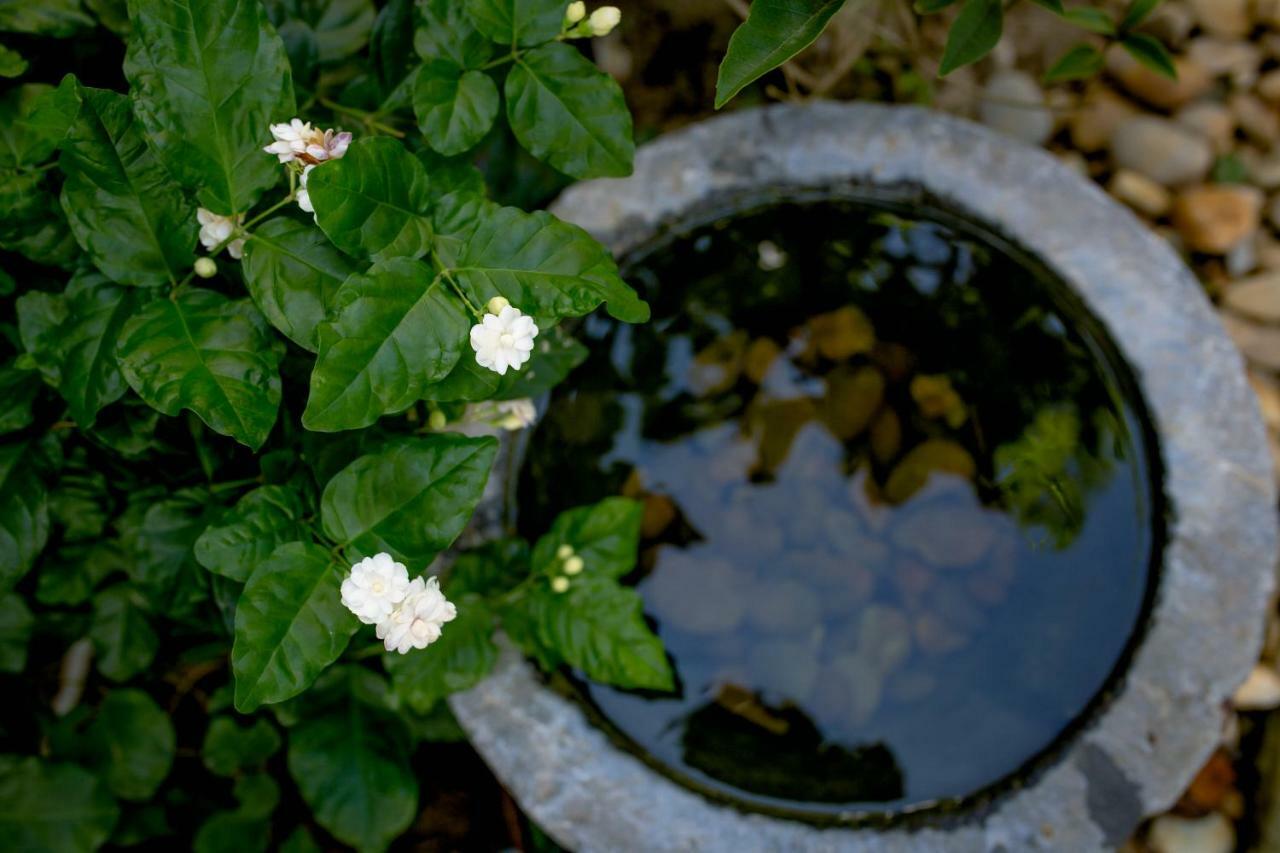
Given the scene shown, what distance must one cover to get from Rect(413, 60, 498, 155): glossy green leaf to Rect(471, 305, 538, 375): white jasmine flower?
0.81 feet

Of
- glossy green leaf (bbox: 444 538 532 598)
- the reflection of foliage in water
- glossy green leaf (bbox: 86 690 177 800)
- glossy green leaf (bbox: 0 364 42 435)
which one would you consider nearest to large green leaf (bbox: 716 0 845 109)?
glossy green leaf (bbox: 444 538 532 598)

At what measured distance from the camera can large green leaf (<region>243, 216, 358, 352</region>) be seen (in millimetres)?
1023

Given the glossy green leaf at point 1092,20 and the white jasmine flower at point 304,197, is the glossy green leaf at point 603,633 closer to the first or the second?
the white jasmine flower at point 304,197

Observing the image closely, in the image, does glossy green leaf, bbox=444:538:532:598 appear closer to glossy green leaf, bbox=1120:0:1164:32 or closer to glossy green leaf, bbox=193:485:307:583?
glossy green leaf, bbox=193:485:307:583

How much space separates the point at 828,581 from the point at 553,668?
0.53m

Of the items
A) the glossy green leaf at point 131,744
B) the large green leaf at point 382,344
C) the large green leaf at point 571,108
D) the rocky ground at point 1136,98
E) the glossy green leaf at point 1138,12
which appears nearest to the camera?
the large green leaf at point 382,344

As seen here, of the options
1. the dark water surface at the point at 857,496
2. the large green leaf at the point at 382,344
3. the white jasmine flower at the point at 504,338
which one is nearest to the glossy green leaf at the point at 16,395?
the large green leaf at the point at 382,344

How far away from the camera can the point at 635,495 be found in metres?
1.77

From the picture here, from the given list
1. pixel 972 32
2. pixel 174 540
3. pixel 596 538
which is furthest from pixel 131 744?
pixel 972 32

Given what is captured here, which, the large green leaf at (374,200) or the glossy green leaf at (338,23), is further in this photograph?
the glossy green leaf at (338,23)

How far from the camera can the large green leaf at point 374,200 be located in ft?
3.13

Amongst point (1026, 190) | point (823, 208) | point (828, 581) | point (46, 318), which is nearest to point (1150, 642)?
point (828, 581)

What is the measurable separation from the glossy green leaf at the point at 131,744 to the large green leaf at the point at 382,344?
1.20 meters

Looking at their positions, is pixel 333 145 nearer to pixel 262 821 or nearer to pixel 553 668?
pixel 553 668
